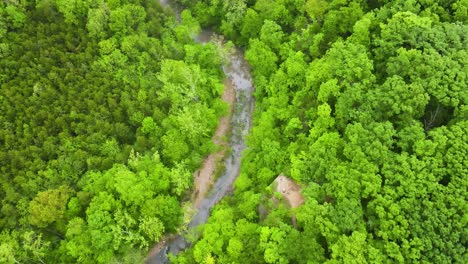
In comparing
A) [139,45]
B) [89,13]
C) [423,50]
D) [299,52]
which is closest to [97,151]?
[139,45]

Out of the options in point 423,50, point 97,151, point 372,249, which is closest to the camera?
point 372,249

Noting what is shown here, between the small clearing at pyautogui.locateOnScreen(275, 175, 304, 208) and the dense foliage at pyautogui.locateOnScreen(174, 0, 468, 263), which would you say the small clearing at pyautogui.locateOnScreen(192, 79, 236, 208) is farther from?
the small clearing at pyautogui.locateOnScreen(275, 175, 304, 208)

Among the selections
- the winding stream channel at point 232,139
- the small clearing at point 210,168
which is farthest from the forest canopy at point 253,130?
the winding stream channel at point 232,139

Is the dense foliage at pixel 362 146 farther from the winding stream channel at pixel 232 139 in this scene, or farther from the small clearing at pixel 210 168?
the small clearing at pixel 210 168

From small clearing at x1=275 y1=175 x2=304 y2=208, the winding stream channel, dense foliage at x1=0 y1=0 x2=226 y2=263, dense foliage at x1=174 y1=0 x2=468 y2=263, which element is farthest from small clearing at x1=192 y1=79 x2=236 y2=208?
small clearing at x1=275 y1=175 x2=304 y2=208

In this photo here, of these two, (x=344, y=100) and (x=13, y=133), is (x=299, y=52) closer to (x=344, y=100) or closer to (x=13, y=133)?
(x=344, y=100)
